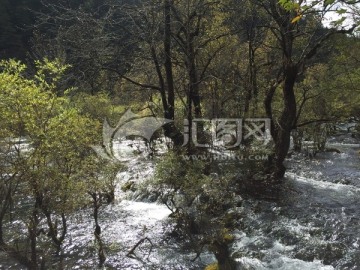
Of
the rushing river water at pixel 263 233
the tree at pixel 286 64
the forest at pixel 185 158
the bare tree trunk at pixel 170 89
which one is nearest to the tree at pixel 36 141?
the forest at pixel 185 158

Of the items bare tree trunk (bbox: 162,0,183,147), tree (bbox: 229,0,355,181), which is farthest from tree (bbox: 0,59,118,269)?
bare tree trunk (bbox: 162,0,183,147)

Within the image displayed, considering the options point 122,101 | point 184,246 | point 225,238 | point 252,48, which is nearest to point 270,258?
point 225,238

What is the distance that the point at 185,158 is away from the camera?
11.3 metres

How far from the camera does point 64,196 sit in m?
7.46

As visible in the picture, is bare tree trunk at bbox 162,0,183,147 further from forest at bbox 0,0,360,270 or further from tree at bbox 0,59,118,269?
tree at bbox 0,59,118,269

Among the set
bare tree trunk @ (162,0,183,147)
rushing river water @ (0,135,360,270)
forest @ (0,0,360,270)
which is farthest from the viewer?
bare tree trunk @ (162,0,183,147)

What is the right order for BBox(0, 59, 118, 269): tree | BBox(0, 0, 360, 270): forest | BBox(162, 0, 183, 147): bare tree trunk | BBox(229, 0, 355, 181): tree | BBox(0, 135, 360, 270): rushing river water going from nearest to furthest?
BBox(0, 59, 118, 269): tree, BBox(0, 0, 360, 270): forest, BBox(0, 135, 360, 270): rushing river water, BBox(229, 0, 355, 181): tree, BBox(162, 0, 183, 147): bare tree trunk

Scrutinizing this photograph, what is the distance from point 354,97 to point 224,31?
22.2 feet

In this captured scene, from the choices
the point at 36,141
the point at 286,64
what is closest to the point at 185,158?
the point at 286,64

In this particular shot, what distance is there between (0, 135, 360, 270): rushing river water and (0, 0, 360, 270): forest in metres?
0.04

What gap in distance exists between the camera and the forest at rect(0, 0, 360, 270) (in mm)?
7102

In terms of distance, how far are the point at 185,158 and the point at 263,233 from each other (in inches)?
131

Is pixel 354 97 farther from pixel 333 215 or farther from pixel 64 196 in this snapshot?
pixel 64 196

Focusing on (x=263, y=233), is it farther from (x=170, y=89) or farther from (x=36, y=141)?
(x=170, y=89)
